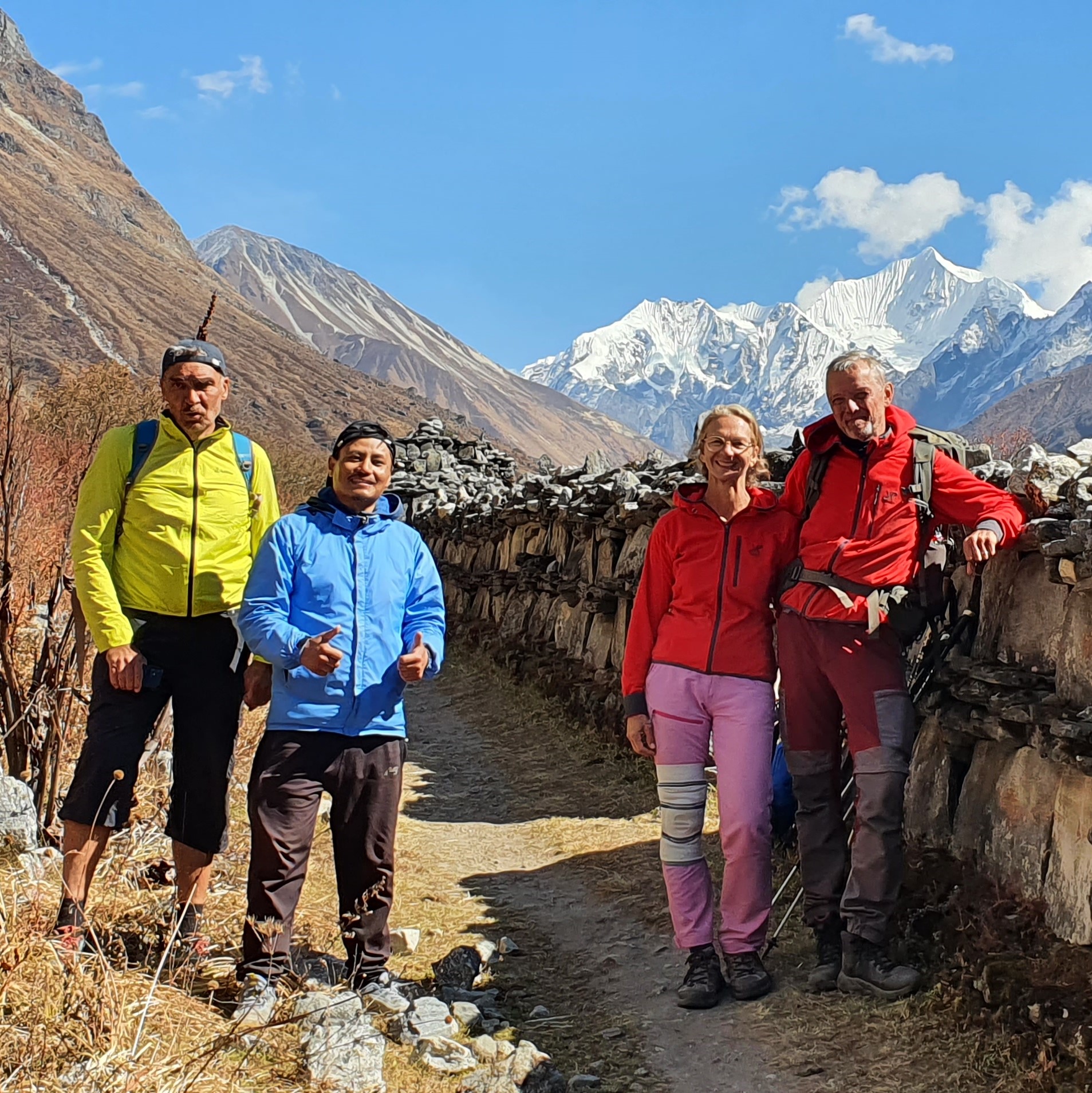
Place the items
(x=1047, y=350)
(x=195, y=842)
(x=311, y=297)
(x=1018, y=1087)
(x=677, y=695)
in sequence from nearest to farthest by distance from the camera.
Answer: (x=1018, y=1087) < (x=195, y=842) < (x=677, y=695) < (x=311, y=297) < (x=1047, y=350)

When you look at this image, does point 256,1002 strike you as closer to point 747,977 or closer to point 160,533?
point 160,533

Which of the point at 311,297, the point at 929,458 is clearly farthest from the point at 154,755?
the point at 311,297

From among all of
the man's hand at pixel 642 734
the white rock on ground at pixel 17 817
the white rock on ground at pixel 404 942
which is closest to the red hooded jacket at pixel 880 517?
the man's hand at pixel 642 734

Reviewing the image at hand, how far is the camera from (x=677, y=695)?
3.96 m

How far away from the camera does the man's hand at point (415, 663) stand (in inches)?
144

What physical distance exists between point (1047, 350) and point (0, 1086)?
216 meters

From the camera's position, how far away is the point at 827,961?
394 centimetres

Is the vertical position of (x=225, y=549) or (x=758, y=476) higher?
(x=758, y=476)

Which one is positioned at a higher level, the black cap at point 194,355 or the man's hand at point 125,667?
the black cap at point 194,355

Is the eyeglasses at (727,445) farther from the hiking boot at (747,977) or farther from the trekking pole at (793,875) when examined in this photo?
the hiking boot at (747,977)

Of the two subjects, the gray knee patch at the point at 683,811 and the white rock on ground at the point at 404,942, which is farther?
the white rock on ground at the point at 404,942

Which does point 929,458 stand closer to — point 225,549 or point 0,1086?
point 225,549

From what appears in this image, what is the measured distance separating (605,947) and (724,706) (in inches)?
57.7

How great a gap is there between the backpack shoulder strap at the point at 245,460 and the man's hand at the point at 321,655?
0.75 meters
